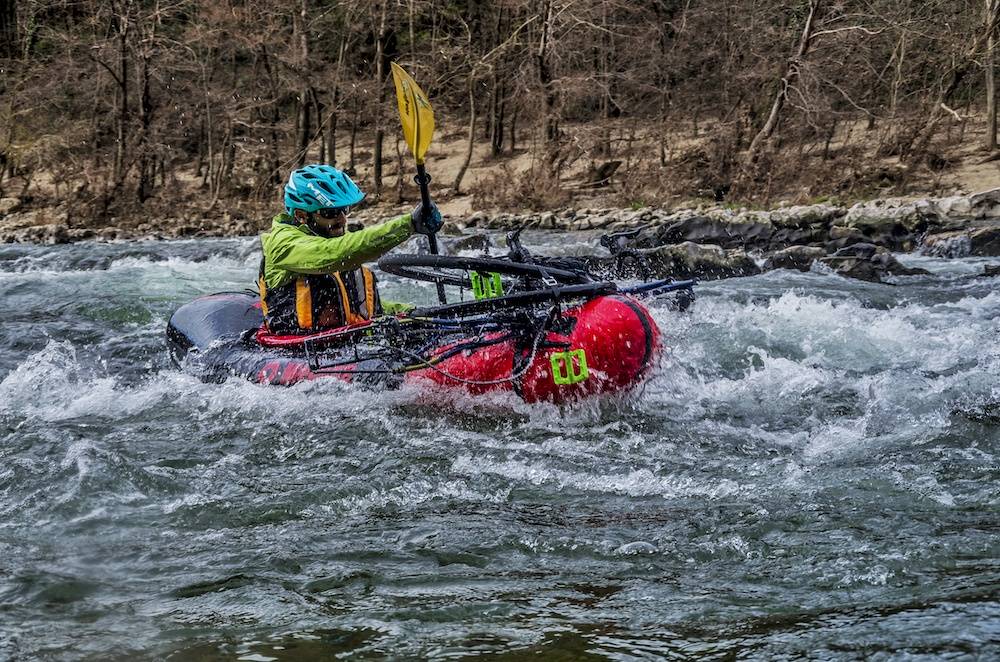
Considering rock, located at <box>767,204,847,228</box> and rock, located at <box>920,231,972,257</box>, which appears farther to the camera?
rock, located at <box>767,204,847,228</box>

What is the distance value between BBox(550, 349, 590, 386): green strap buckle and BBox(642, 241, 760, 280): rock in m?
6.12

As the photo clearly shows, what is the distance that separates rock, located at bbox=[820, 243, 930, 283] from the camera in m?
10.8

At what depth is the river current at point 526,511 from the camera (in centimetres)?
284

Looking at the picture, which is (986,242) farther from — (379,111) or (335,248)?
(379,111)

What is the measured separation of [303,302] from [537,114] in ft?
53.0

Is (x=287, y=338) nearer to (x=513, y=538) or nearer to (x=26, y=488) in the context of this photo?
(x=26, y=488)

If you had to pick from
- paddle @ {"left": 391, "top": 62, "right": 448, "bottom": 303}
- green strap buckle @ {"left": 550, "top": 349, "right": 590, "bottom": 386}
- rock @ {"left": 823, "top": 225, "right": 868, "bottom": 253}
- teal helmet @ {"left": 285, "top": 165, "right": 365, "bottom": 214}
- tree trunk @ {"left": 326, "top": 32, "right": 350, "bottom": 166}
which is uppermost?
tree trunk @ {"left": 326, "top": 32, "right": 350, "bottom": 166}

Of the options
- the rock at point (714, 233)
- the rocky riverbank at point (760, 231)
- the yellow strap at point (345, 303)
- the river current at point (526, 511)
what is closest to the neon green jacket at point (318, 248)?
the yellow strap at point (345, 303)

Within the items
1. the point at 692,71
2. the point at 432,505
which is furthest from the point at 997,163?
the point at 432,505

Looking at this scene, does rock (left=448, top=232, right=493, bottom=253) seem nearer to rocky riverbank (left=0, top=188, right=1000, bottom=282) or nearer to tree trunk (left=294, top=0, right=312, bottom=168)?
rocky riverbank (left=0, top=188, right=1000, bottom=282)

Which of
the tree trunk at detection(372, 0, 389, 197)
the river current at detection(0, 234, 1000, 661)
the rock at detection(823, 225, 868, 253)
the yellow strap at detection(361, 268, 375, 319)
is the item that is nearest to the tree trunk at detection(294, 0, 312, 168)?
the tree trunk at detection(372, 0, 389, 197)

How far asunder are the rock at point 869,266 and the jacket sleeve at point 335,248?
22.7 ft

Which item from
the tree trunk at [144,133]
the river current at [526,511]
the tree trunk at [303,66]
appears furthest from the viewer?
the tree trunk at [303,66]

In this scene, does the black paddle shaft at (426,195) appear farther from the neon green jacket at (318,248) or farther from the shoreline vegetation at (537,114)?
the shoreline vegetation at (537,114)
